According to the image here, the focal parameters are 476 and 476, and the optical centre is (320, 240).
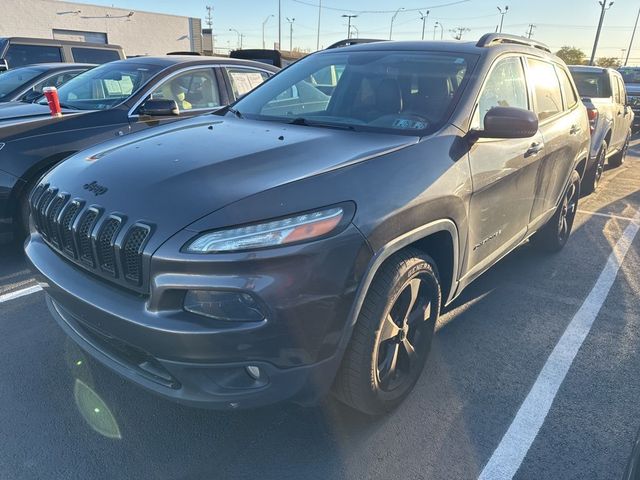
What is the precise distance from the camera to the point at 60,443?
2.19m

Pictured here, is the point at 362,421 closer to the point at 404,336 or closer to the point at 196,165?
the point at 404,336

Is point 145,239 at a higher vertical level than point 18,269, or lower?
higher

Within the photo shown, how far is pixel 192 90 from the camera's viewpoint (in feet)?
17.0

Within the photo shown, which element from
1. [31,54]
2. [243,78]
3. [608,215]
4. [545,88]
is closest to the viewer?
[545,88]

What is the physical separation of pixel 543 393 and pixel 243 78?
4.61 m

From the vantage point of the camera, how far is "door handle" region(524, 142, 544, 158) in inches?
126

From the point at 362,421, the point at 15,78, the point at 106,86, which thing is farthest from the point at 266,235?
the point at 15,78

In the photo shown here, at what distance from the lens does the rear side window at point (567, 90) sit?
4.23 meters

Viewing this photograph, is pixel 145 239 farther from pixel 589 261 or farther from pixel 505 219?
pixel 589 261

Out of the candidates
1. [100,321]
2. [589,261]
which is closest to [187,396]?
[100,321]

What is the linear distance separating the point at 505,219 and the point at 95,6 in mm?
41502

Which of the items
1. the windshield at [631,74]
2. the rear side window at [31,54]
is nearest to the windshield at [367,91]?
the rear side window at [31,54]

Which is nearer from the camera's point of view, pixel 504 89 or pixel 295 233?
pixel 295 233

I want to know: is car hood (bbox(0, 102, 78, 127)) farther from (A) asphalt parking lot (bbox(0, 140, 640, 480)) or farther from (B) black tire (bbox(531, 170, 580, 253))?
(B) black tire (bbox(531, 170, 580, 253))
